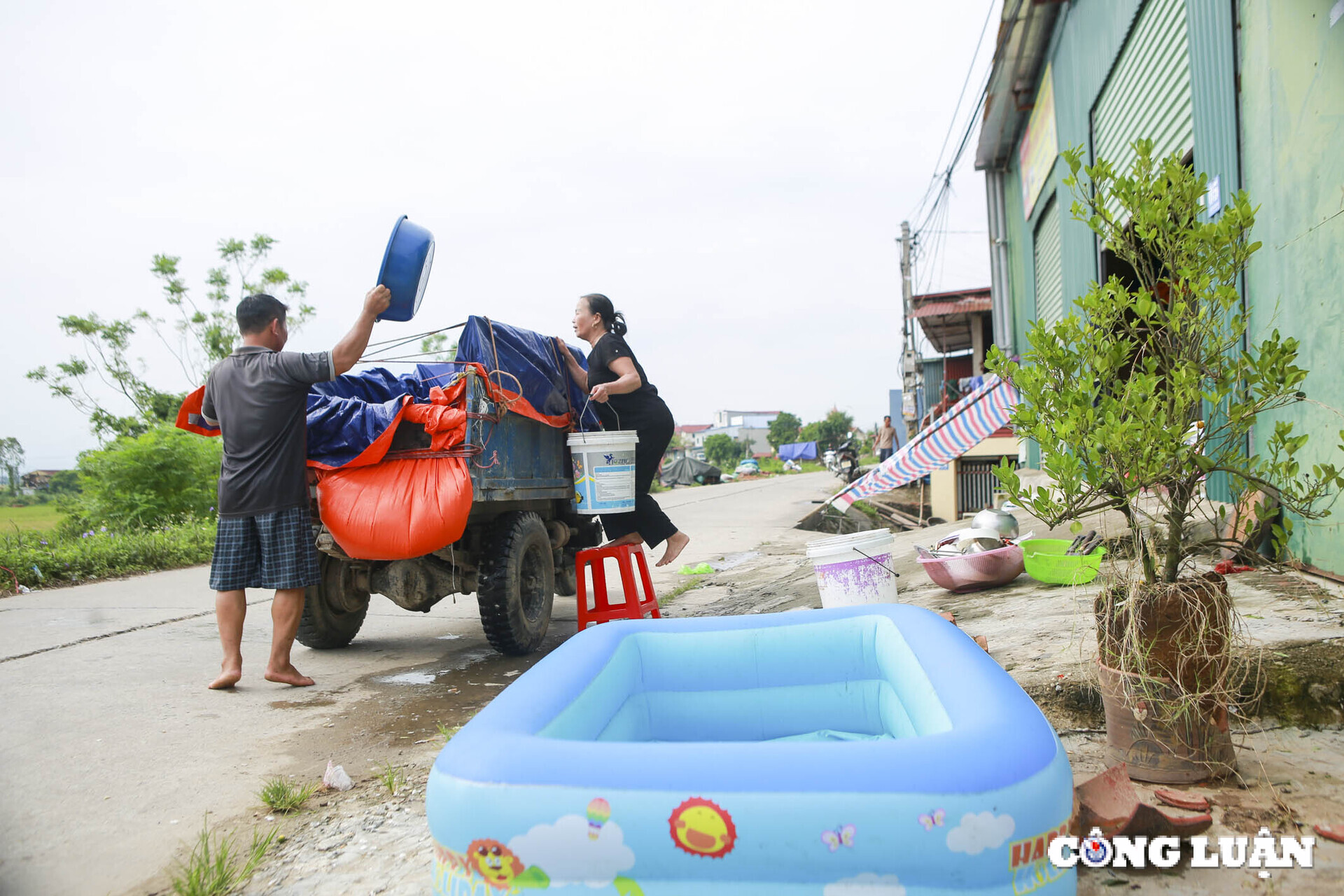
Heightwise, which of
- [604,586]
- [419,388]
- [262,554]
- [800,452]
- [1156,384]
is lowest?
[604,586]

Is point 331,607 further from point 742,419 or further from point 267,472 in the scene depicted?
point 742,419

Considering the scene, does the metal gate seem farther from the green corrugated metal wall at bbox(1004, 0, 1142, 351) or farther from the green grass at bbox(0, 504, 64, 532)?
the green grass at bbox(0, 504, 64, 532)

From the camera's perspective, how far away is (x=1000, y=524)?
212 inches

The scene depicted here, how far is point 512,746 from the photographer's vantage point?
1569 mm

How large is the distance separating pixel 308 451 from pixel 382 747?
1640mm

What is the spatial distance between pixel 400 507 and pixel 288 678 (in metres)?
1.07

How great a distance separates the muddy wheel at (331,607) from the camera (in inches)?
187

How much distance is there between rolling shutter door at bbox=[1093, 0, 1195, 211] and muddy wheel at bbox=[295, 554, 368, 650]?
541 centimetres

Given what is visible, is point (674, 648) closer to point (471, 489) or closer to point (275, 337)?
point (471, 489)

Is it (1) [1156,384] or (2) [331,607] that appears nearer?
(1) [1156,384]

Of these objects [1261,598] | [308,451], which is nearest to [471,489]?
[308,451]

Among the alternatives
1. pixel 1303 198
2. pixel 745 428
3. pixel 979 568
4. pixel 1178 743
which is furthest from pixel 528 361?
pixel 745 428

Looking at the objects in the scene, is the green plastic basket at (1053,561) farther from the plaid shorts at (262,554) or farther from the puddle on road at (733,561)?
the puddle on road at (733,561)

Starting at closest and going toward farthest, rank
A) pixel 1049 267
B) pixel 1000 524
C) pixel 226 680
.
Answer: pixel 226 680 < pixel 1000 524 < pixel 1049 267
